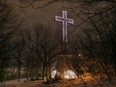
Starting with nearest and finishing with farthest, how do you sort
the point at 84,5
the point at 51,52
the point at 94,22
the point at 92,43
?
1. the point at 84,5
2. the point at 94,22
3. the point at 92,43
4. the point at 51,52

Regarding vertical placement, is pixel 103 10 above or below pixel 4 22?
below

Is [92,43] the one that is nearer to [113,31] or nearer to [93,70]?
[113,31]

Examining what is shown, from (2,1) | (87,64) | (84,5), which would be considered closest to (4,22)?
(2,1)

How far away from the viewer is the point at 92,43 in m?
5.00

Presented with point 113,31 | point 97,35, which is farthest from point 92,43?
point 113,31

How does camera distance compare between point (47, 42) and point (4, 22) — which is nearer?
point (4, 22)

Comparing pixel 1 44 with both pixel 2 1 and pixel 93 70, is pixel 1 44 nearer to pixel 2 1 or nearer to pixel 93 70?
pixel 2 1

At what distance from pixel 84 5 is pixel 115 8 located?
44cm

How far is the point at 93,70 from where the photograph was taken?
6746mm

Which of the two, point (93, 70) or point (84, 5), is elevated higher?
point (84, 5)

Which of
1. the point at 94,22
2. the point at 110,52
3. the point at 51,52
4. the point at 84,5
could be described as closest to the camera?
the point at 84,5

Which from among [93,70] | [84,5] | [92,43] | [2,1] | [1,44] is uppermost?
[2,1]

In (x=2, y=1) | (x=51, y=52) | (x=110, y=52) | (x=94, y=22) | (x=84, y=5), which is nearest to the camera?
(x=84, y=5)

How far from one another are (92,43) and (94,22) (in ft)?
3.33
